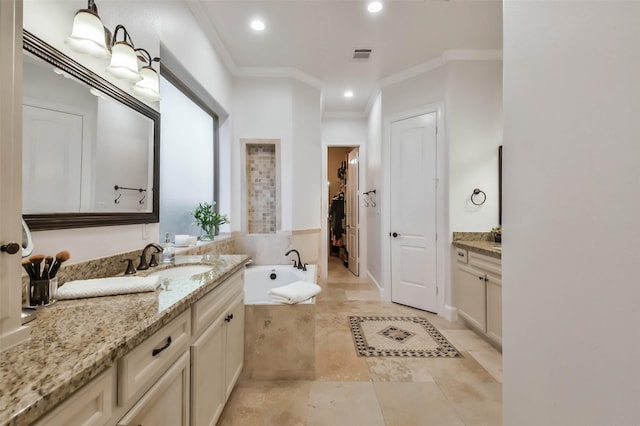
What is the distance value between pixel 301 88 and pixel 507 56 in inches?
114

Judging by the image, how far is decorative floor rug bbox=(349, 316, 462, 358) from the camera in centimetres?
228

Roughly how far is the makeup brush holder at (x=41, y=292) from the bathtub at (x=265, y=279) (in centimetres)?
205

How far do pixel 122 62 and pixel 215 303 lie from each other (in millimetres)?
1261

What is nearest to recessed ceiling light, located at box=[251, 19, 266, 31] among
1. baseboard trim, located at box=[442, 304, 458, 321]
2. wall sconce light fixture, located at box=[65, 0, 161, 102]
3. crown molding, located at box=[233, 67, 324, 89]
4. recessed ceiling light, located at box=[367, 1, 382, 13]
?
crown molding, located at box=[233, 67, 324, 89]

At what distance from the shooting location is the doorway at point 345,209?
16.6ft

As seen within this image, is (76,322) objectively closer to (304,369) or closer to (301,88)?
(304,369)

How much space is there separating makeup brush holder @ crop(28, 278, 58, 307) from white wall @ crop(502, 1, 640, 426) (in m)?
1.58

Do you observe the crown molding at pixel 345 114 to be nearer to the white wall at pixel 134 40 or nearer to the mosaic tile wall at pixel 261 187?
the mosaic tile wall at pixel 261 187

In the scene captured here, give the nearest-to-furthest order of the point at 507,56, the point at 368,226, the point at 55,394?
the point at 55,394 < the point at 507,56 < the point at 368,226

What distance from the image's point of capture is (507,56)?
3.08 ft

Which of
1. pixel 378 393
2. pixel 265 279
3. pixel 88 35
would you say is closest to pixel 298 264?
pixel 265 279

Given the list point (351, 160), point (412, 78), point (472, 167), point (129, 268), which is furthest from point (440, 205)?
point (129, 268)

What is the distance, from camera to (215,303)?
1368 mm

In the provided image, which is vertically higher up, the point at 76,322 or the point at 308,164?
the point at 308,164
